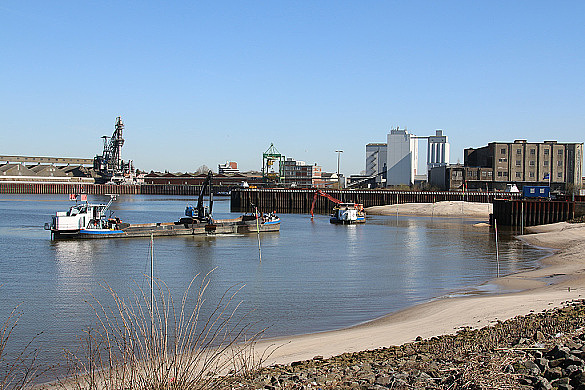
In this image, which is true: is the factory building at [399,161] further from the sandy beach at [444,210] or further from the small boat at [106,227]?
the small boat at [106,227]

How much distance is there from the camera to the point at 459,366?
10.4 meters

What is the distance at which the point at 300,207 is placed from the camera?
109438 mm

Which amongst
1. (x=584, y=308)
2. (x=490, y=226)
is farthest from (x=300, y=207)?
(x=584, y=308)

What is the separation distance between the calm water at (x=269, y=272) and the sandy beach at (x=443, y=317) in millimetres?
1317

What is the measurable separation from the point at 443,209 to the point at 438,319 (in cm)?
8039

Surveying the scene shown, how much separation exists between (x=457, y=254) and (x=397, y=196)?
223 ft

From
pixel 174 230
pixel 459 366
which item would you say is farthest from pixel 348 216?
pixel 459 366

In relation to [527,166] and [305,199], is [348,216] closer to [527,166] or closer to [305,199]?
[305,199]

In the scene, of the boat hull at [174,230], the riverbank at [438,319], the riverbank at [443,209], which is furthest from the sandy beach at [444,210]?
the riverbank at [438,319]

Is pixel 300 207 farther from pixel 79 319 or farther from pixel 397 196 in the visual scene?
pixel 79 319

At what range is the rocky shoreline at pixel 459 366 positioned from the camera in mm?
9258

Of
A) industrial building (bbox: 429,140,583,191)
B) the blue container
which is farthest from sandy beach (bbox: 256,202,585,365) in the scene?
industrial building (bbox: 429,140,583,191)

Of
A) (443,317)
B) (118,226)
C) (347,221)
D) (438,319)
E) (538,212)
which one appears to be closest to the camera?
(438,319)

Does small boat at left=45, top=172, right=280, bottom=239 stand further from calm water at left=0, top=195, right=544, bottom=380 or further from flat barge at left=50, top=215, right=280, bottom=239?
calm water at left=0, top=195, right=544, bottom=380
